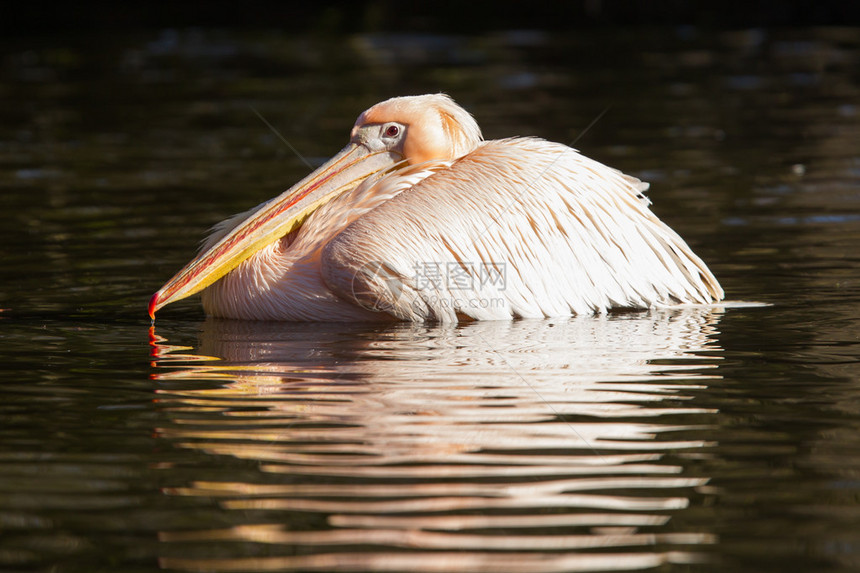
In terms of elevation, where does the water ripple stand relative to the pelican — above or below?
below

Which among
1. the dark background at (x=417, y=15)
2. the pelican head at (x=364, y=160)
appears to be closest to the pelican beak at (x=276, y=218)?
the pelican head at (x=364, y=160)

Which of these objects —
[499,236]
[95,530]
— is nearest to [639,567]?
[95,530]

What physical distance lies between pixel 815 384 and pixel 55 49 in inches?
763

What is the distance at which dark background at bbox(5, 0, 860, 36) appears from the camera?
23625mm

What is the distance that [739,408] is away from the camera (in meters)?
4.36

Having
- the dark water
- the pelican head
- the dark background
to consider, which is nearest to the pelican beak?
the pelican head

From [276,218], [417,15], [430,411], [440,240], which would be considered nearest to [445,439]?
[430,411]

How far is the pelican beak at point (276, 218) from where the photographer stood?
→ 573cm

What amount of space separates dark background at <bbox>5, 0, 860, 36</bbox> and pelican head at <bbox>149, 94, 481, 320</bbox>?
57.1 ft

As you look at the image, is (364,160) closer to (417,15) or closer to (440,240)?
(440,240)

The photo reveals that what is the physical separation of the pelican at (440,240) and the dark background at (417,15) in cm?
1741

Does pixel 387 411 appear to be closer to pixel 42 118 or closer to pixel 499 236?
pixel 499 236

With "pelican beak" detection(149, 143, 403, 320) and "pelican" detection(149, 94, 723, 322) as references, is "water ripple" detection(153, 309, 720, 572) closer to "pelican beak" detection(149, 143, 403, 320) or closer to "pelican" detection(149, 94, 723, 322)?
"pelican" detection(149, 94, 723, 322)

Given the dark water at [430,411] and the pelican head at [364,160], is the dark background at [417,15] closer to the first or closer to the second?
the dark water at [430,411]
